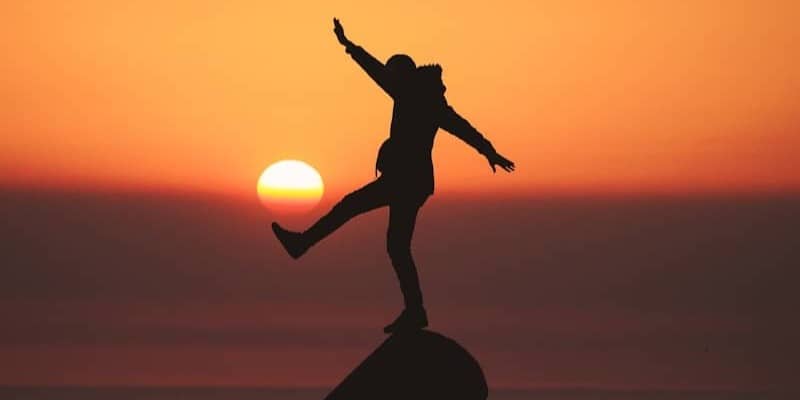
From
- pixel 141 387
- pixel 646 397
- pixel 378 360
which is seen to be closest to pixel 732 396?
pixel 646 397

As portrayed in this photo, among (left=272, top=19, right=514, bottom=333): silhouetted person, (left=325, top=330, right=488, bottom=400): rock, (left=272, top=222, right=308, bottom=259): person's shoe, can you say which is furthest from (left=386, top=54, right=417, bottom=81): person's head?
(left=325, top=330, right=488, bottom=400): rock

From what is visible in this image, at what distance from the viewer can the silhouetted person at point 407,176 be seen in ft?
85.1

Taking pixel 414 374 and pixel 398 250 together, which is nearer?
pixel 398 250

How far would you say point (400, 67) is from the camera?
25.7 metres

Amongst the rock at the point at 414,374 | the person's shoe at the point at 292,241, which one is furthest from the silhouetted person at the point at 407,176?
the rock at the point at 414,374

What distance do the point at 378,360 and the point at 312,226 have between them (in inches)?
85.3

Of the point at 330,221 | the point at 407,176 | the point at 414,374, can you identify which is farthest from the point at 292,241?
the point at 414,374

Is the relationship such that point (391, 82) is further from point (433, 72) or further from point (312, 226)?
point (312, 226)

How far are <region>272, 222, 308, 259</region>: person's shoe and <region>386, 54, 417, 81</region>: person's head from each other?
256cm

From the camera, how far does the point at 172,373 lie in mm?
144750

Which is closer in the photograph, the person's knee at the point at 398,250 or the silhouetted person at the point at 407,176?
the silhouetted person at the point at 407,176

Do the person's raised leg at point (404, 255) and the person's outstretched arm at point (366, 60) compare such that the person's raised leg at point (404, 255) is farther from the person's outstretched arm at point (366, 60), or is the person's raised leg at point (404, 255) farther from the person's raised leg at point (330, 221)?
the person's outstretched arm at point (366, 60)

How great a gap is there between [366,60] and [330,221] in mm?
2292

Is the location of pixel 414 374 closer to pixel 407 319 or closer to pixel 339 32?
pixel 407 319
